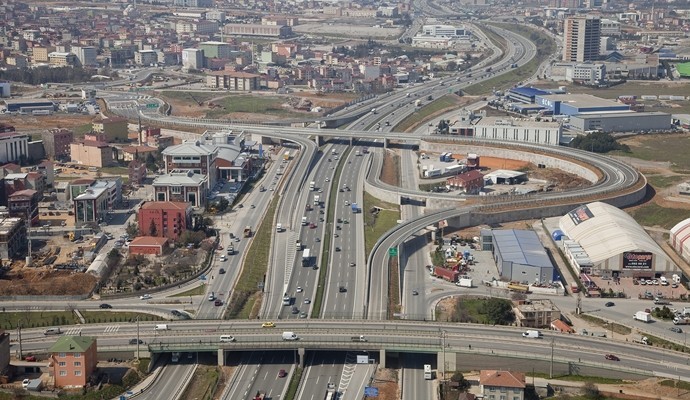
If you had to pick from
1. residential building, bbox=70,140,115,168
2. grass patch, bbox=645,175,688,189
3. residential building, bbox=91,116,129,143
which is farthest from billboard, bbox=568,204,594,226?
residential building, bbox=91,116,129,143

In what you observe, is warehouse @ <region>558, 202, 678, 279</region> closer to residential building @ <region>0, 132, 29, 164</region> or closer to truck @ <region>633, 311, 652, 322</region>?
truck @ <region>633, 311, 652, 322</region>

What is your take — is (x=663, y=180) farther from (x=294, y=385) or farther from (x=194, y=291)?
→ (x=294, y=385)

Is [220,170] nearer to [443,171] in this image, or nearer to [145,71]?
[443,171]

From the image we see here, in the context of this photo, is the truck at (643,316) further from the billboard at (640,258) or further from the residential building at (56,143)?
the residential building at (56,143)

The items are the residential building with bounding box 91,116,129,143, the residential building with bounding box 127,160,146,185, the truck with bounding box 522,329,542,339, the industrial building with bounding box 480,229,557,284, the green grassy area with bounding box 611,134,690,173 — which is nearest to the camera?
the truck with bounding box 522,329,542,339

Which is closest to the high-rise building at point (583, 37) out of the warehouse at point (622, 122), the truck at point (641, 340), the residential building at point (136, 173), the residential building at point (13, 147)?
the warehouse at point (622, 122)

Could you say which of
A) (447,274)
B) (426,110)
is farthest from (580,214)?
(426,110)
